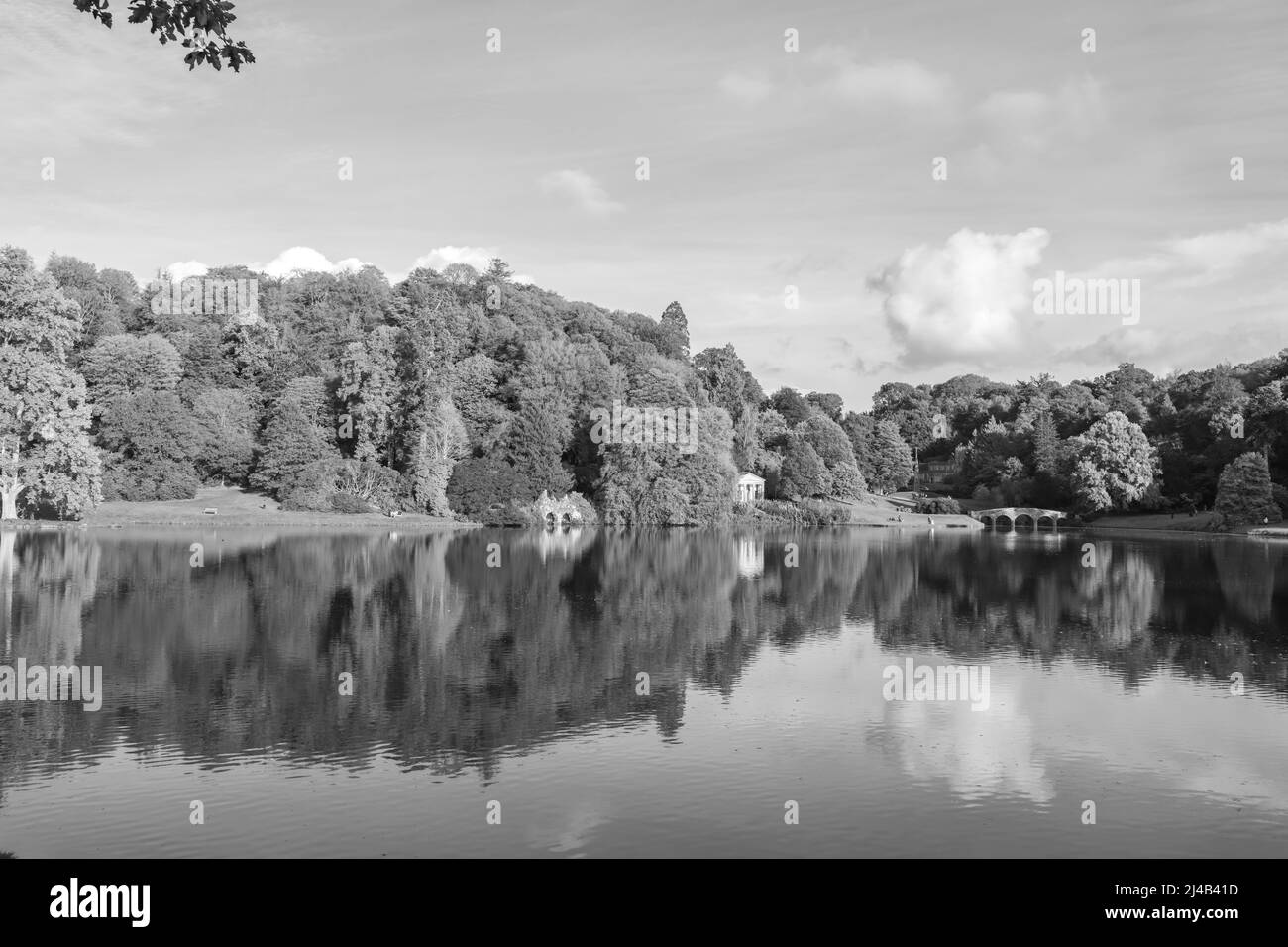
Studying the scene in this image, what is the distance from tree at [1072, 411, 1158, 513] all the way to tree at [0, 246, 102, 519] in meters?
76.4

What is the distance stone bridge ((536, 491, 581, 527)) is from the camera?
256 feet

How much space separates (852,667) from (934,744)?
7.05 metres

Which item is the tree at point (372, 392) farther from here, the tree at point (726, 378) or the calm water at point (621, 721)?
the calm water at point (621, 721)

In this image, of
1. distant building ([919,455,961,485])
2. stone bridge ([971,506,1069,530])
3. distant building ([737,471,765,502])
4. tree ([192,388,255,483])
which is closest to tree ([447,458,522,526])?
tree ([192,388,255,483])

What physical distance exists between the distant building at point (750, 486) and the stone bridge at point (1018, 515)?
20.9 m

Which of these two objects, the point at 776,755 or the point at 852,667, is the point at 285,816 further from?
the point at 852,667

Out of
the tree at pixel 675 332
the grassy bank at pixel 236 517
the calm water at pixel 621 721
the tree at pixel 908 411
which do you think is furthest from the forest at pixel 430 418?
the tree at pixel 908 411

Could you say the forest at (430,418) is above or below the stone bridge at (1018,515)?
above

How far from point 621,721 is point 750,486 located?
3197 inches

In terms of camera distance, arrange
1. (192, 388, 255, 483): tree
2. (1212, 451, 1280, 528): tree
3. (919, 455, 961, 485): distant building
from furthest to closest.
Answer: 1. (919, 455, 961, 485): distant building
2. (1212, 451, 1280, 528): tree
3. (192, 388, 255, 483): tree

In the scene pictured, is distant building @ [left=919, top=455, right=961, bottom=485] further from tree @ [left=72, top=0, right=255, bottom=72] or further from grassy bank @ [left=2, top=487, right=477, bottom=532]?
tree @ [left=72, top=0, right=255, bottom=72]

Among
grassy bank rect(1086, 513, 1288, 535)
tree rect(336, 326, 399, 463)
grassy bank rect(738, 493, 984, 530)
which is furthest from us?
grassy bank rect(738, 493, 984, 530)

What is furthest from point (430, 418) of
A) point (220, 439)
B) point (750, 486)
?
point (750, 486)

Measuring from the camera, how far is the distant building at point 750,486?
96.4 meters
